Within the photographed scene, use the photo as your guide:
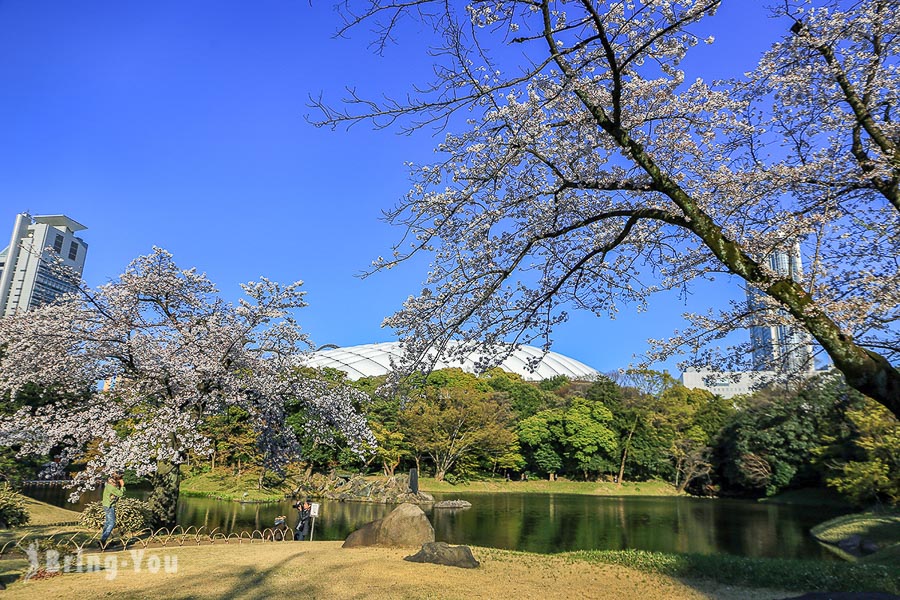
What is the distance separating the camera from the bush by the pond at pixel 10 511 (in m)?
10.9

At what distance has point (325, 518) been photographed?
1958 cm

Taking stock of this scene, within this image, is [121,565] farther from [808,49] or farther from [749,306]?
[808,49]

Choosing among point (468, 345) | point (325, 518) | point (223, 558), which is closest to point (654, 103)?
point (468, 345)

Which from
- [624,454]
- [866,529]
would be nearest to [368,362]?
[624,454]

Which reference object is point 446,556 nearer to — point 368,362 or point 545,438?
point 545,438

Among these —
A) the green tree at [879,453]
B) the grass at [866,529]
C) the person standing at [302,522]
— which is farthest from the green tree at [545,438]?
the person standing at [302,522]

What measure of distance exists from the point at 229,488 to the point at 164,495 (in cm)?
1825

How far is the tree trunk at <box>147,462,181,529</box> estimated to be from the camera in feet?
34.3

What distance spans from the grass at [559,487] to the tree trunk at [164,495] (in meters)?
26.2

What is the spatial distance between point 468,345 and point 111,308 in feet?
26.7

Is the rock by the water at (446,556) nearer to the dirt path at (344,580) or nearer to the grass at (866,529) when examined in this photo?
the dirt path at (344,580)

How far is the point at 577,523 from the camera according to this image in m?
20.2

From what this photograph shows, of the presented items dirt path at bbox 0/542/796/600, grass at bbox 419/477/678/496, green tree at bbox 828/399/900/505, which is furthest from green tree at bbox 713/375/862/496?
dirt path at bbox 0/542/796/600

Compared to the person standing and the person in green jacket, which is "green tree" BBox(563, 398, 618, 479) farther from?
the person in green jacket
